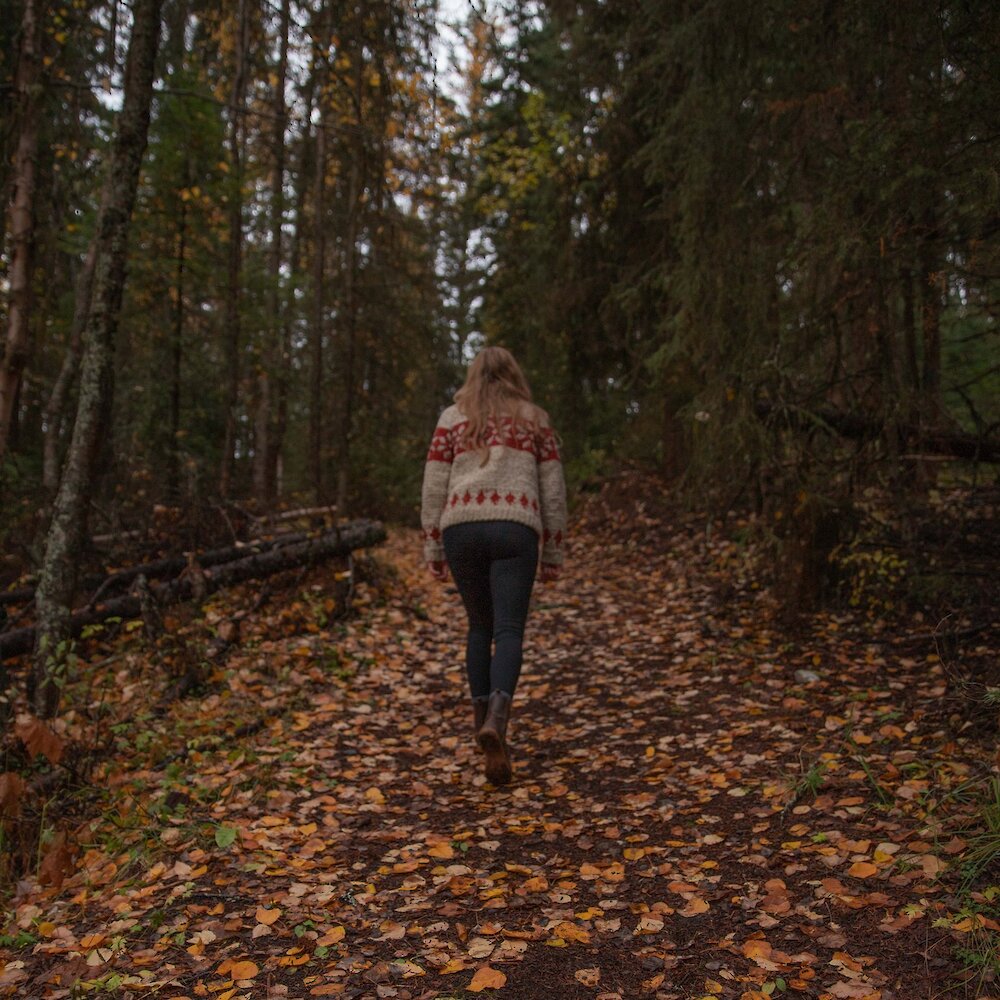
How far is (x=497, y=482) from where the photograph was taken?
4.22 metres

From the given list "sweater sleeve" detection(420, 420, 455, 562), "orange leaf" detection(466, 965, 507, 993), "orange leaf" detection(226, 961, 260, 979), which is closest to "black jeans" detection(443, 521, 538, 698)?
"sweater sleeve" detection(420, 420, 455, 562)

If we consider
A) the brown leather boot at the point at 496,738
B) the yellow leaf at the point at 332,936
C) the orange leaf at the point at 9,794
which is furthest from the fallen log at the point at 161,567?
the yellow leaf at the point at 332,936

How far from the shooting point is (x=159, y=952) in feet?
8.91

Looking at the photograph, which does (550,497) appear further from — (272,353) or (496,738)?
(272,353)

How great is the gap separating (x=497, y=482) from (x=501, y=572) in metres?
0.47

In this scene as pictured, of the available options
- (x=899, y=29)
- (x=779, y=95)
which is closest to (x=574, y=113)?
(x=779, y=95)

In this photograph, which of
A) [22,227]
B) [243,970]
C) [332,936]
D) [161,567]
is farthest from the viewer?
[161,567]

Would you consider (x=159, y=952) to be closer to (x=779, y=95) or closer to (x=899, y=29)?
(x=899, y=29)

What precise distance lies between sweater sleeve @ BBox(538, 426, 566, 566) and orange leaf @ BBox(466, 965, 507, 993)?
2.23 meters

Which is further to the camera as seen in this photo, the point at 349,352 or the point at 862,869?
the point at 349,352

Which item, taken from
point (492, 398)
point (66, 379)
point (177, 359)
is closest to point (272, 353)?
point (177, 359)

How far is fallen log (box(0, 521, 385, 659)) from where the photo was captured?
5884mm

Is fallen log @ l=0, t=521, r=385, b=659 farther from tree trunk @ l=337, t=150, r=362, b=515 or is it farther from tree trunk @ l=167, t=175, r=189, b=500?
tree trunk @ l=337, t=150, r=362, b=515

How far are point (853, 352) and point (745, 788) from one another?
4.65m
